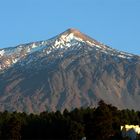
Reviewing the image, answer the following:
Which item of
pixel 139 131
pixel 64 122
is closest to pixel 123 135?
pixel 139 131

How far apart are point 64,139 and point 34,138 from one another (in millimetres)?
14601

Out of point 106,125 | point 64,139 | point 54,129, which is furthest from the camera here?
point 54,129

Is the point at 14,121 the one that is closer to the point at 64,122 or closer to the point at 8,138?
the point at 8,138

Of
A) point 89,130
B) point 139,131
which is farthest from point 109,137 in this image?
point 139,131

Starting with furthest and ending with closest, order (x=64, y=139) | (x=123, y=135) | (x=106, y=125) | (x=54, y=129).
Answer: (x=54, y=129) < (x=64, y=139) < (x=123, y=135) < (x=106, y=125)

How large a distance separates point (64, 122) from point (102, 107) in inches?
1462

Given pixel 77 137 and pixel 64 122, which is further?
pixel 64 122

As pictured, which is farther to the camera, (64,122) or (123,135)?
(64,122)

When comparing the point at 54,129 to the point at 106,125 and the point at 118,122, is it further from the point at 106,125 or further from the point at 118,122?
the point at 106,125

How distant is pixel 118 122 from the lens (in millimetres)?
188375

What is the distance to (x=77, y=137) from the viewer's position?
576 ft

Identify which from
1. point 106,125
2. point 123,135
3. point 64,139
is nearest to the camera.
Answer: point 106,125

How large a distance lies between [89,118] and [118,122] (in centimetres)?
2454

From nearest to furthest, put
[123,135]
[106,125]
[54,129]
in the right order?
[106,125], [123,135], [54,129]
